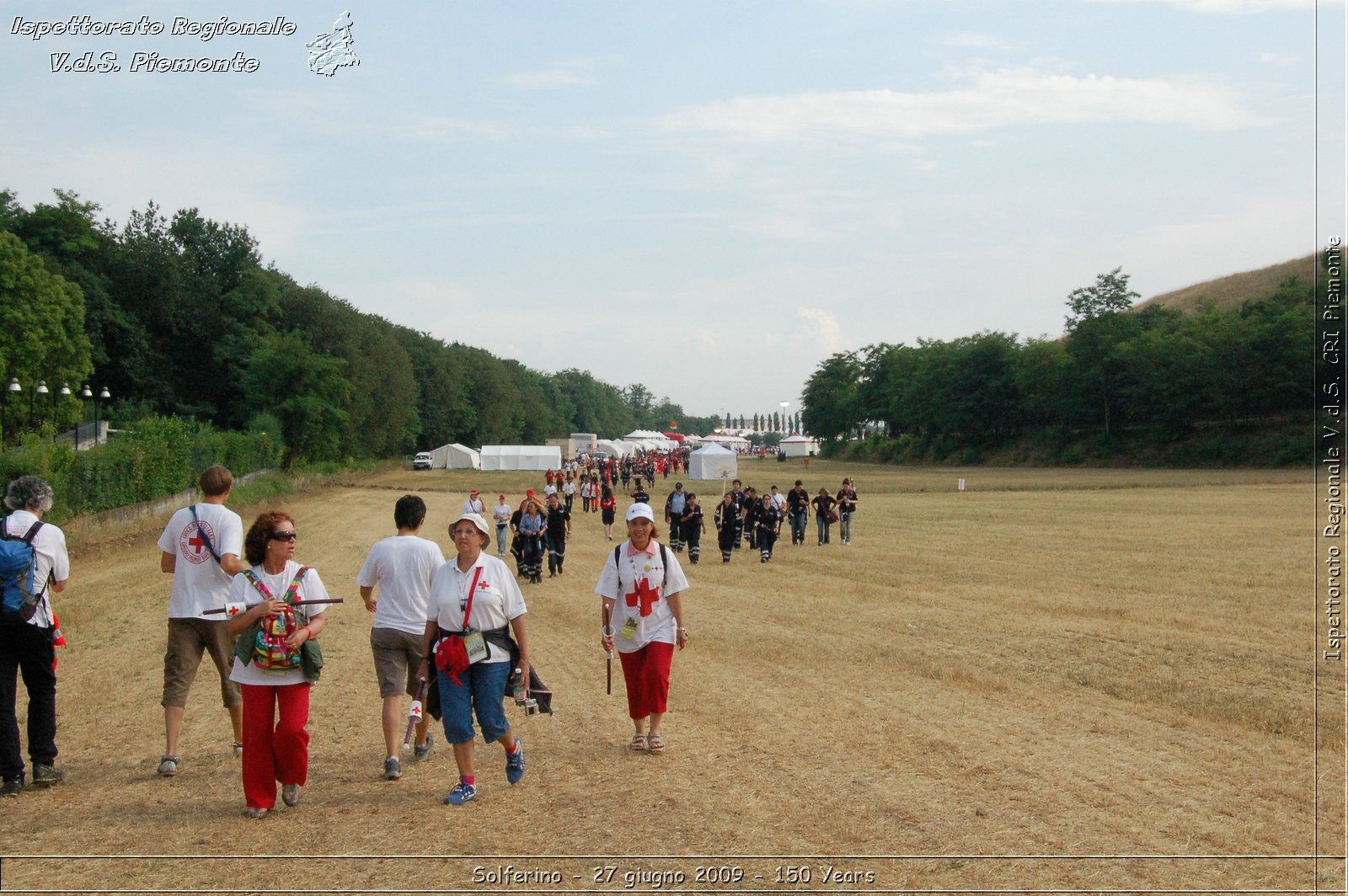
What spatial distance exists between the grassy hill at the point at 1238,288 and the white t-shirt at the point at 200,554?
105 meters

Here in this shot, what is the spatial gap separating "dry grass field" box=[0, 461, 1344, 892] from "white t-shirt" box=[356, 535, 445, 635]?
975 millimetres

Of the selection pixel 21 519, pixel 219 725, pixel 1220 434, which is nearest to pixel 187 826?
pixel 21 519

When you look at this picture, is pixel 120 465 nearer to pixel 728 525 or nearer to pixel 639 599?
pixel 728 525

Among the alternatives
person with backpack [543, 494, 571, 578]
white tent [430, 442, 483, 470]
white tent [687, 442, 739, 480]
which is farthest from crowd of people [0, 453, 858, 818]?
white tent [430, 442, 483, 470]

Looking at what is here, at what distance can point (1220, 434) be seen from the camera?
6712 cm

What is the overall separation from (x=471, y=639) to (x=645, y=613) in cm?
151

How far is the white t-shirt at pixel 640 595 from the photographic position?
6.95 m

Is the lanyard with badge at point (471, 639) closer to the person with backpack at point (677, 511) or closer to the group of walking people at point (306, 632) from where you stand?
the group of walking people at point (306, 632)

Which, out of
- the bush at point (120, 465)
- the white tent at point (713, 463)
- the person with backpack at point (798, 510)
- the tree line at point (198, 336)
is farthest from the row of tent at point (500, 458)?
the person with backpack at point (798, 510)

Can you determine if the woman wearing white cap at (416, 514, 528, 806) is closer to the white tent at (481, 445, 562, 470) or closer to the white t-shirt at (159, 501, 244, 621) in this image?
the white t-shirt at (159, 501, 244, 621)

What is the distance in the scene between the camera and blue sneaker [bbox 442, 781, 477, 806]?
587 centimetres

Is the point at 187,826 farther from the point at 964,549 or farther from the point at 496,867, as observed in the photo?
the point at 964,549

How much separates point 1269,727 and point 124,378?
6347cm

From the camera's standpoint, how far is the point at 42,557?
6.16 meters
